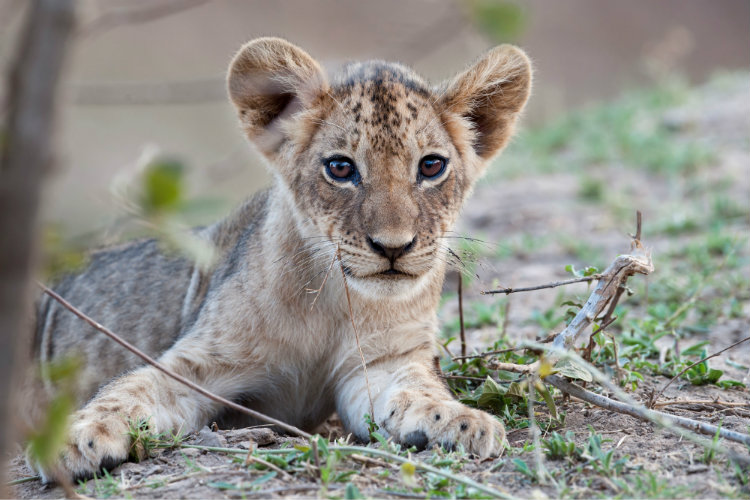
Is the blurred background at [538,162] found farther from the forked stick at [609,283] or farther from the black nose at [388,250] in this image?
the black nose at [388,250]

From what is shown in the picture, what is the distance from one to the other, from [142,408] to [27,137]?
214 centimetres

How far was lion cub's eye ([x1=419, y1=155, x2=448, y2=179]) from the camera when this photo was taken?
11.6 feet

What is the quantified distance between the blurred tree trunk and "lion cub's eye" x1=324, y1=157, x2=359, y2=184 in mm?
2244

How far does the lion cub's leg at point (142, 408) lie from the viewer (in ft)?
9.14

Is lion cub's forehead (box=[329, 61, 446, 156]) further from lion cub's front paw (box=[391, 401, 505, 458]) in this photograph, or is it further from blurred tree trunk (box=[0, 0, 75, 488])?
blurred tree trunk (box=[0, 0, 75, 488])

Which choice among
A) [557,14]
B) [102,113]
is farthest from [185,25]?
[557,14]

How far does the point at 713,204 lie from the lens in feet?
22.6

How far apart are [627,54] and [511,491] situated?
60.3ft

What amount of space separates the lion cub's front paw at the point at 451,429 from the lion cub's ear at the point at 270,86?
1.48m

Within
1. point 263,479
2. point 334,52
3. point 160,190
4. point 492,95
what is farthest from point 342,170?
point 334,52

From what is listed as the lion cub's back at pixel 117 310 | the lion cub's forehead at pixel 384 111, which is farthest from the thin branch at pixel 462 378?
the lion cub's back at pixel 117 310

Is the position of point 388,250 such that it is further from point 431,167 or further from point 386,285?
point 431,167

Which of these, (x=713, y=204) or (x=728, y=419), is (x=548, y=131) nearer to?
(x=713, y=204)

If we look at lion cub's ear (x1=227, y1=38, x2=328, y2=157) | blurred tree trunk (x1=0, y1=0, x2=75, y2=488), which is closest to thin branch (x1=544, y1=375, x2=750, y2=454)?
lion cub's ear (x1=227, y1=38, x2=328, y2=157)
